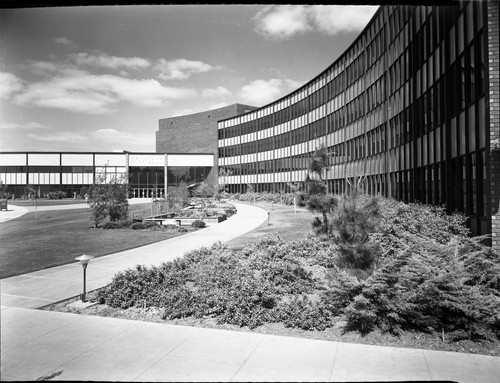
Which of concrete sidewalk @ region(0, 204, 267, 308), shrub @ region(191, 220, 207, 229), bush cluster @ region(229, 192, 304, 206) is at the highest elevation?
bush cluster @ region(229, 192, 304, 206)

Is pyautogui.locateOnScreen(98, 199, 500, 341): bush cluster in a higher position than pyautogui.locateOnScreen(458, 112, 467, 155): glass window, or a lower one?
lower

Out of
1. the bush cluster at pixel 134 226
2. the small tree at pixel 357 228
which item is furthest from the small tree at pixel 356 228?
the bush cluster at pixel 134 226

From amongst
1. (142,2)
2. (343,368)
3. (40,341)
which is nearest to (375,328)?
(343,368)

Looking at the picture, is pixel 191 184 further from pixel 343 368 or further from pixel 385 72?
pixel 343 368

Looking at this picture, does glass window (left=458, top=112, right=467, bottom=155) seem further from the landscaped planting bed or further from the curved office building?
the landscaped planting bed

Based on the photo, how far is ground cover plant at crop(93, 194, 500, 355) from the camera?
6.14 m

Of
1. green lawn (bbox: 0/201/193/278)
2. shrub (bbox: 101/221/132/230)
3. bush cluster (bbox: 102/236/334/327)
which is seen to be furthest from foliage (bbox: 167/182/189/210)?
bush cluster (bbox: 102/236/334/327)

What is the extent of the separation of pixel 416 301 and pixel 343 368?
255 cm

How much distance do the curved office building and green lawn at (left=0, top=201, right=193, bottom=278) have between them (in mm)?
10812

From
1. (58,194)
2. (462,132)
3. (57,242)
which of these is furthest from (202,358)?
(58,194)

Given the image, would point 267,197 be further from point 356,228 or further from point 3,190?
point 356,228

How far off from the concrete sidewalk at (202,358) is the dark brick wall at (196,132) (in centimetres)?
6514

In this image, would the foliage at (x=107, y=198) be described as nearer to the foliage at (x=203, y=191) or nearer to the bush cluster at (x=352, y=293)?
the bush cluster at (x=352, y=293)

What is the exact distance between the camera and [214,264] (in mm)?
10031
